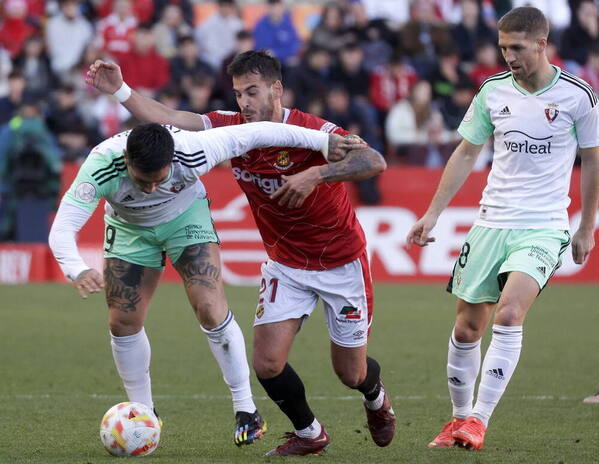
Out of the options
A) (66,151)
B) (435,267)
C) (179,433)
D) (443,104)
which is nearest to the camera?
(179,433)

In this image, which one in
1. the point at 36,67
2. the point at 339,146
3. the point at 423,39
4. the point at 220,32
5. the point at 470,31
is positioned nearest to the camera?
the point at 339,146

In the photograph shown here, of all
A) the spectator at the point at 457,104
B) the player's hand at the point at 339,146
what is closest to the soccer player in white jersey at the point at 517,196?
the player's hand at the point at 339,146

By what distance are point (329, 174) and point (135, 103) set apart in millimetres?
1456

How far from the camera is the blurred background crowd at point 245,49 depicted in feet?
58.6

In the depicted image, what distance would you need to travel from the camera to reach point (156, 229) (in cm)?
707

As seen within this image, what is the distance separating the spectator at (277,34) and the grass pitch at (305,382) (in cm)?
602

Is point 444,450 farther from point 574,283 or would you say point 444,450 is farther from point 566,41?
point 566,41

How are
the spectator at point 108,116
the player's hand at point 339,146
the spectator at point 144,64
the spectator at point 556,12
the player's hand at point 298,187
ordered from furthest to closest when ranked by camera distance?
the spectator at point 556,12 < the spectator at point 144,64 < the spectator at point 108,116 < the player's hand at point 339,146 < the player's hand at point 298,187

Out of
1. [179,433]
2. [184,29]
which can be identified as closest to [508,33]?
[179,433]

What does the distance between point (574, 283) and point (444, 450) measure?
1020cm

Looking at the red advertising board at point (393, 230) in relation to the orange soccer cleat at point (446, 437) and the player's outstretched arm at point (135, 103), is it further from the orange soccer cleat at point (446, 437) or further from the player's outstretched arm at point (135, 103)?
the orange soccer cleat at point (446, 437)

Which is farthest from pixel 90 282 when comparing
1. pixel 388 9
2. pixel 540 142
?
pixel 388 9

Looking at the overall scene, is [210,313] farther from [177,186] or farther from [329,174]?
[329,174]

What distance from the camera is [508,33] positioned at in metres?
6.92
